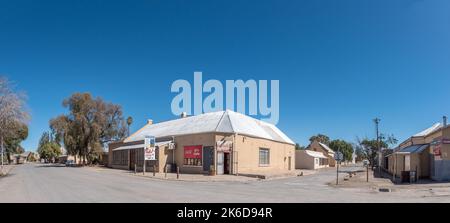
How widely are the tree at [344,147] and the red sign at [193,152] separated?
281 feet

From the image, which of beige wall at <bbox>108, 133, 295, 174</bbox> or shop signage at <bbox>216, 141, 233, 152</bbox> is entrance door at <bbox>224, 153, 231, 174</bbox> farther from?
shop signage at <bbox>216, 141, 233, 152</bbox>

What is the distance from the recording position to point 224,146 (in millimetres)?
33969

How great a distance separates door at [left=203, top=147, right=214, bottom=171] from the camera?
3372 cm

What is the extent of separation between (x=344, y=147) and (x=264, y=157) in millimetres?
80580

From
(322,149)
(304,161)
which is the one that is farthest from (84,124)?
(322,149)

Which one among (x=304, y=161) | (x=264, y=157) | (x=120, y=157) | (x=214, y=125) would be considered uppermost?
(x=214, y=125)

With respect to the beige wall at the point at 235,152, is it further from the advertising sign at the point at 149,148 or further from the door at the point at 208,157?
the advertising sign at the point at 149,148

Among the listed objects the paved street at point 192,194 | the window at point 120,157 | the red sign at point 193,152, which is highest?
the red sign at point 193,152

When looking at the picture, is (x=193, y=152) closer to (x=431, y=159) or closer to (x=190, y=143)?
(x=190, y=143)

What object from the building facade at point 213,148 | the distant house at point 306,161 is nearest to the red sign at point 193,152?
the building facade at point 213,148

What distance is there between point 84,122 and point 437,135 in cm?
4742

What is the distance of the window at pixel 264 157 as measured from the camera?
39769 mm
